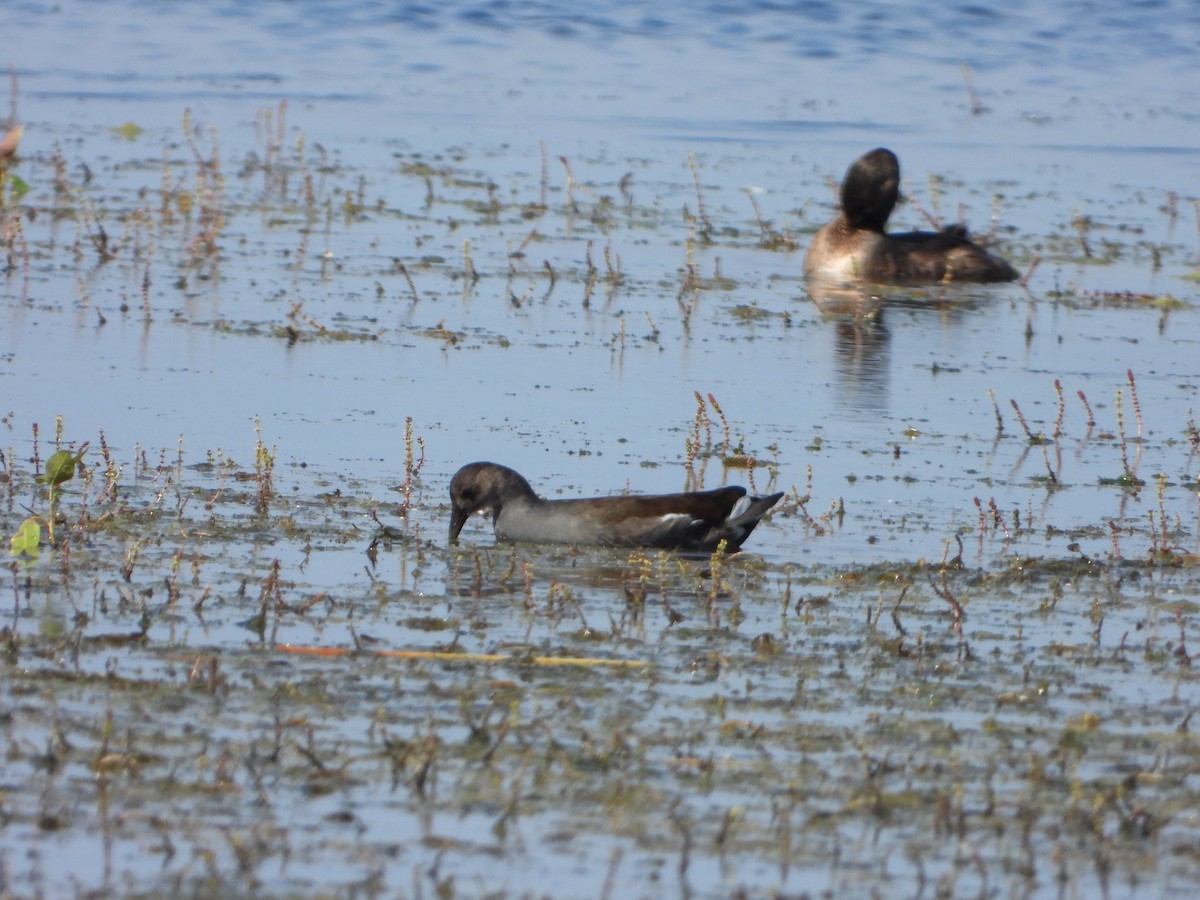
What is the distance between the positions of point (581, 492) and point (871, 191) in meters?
8.17

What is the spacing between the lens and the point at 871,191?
1727 centimetres

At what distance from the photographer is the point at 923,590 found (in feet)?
26.4

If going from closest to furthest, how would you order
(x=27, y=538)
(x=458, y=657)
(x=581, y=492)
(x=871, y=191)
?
(x=458, y=657) < (x=27, y=538) < (x=581, y=492) < (x=871, y=191)

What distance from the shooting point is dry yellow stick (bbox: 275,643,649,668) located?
674 centimetres

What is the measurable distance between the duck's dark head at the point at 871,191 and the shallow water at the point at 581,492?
54 cm

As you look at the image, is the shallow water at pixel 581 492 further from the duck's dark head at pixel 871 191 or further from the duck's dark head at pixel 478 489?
the duck's dark head at pixel 871 191

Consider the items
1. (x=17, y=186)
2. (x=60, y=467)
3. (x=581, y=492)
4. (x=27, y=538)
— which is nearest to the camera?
(x=17, y=186)

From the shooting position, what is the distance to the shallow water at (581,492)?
5.39 m

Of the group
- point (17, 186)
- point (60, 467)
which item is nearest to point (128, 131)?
point (60, 467)

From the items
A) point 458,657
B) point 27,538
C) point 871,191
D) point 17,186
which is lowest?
point 458,657

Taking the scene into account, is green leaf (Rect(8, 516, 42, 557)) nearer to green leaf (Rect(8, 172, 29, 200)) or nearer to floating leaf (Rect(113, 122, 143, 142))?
green leaf (Rect(8, 172, 29, 200))

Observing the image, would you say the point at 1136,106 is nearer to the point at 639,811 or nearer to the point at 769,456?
the point at 769,456

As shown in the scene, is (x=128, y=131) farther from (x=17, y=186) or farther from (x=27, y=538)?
(x=17, y=186)

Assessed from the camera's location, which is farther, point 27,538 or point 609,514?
point 609,514
